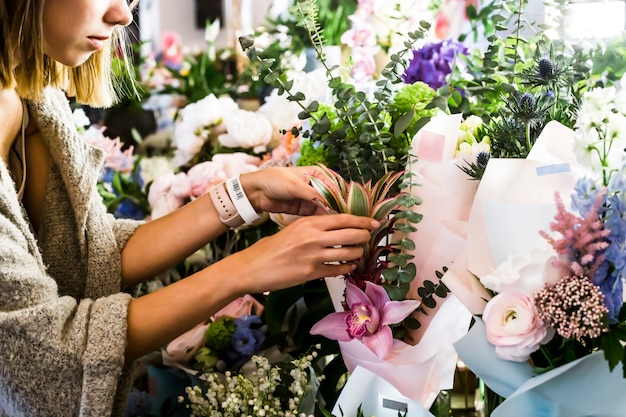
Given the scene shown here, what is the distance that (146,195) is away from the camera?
5.16 feet

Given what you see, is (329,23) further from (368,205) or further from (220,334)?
(368,205)

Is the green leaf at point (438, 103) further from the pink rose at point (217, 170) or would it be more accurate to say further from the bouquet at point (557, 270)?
the pink rose at point (217, 170)

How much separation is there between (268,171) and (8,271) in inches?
15.3

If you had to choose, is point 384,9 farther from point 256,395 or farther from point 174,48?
point 174,48

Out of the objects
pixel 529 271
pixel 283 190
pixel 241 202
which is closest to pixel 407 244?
pixel 529 271

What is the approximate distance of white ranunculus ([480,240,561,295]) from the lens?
0.69 m

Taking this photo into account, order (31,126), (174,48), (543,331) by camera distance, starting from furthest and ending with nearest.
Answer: (174,48), (31,126), (543,331)

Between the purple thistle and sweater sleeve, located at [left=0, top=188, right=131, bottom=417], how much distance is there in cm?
56

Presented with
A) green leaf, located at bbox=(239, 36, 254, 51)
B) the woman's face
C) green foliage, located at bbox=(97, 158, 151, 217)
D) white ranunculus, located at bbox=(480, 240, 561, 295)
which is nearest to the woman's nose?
the woman's face

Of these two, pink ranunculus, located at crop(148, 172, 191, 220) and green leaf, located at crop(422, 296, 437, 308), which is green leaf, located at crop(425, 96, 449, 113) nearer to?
green leaf, located at crop(422, 296, 437, 308)

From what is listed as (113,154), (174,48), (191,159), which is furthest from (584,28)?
(174,48)

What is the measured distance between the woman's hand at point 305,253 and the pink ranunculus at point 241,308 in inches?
Result: 10.9

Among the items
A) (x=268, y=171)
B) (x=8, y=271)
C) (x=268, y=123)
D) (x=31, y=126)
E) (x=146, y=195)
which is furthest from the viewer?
(x=146, y=195)

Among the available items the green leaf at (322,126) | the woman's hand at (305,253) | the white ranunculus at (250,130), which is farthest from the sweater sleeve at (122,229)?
the green leaf at (322,126)
